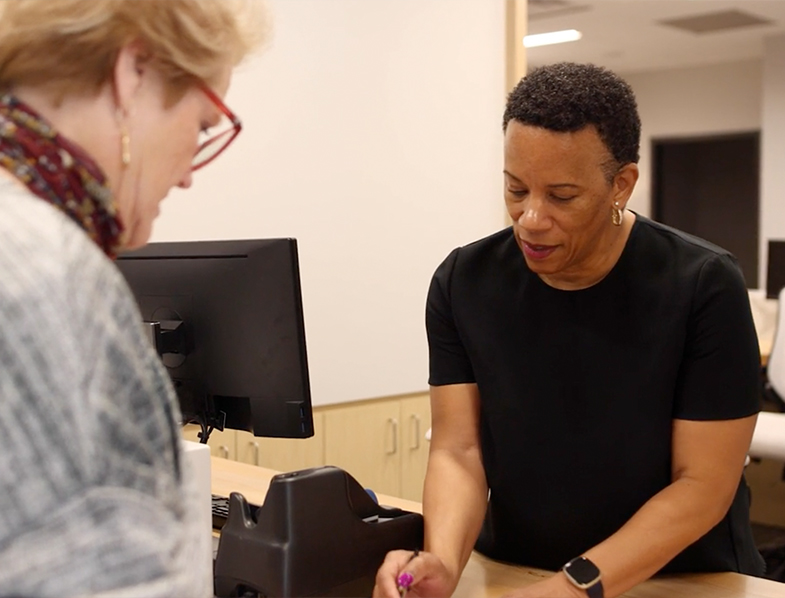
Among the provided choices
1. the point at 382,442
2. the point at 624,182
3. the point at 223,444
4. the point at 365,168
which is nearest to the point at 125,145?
the point at 624,182

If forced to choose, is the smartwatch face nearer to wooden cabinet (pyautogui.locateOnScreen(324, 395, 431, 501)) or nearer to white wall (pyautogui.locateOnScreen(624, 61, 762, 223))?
wooden cabinet (pyautogui.locateOnScreen(324, 395, 431, 501))

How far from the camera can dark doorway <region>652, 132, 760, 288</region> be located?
9.62 m

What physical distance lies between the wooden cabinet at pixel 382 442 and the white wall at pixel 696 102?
19.6ft

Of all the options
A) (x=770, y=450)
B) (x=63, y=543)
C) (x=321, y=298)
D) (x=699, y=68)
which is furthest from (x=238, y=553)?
(x=699, y=68)

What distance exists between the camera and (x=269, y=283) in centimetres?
141

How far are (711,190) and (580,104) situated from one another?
9.03 metres

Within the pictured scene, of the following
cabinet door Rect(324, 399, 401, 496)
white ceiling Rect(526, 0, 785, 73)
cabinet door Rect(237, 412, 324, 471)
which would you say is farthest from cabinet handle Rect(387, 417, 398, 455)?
white ceiling Rect(526, 0, 785, 73)

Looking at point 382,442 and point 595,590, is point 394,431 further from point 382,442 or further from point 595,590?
point 595,590

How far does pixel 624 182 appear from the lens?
1483 mm

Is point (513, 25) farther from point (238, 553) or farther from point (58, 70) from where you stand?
point (58, 70)

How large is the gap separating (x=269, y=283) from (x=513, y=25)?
252 cm

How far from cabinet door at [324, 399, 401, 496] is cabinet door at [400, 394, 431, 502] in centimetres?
3

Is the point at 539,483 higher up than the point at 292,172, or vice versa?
the point at 292,172

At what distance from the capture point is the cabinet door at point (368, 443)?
10.6 ft
